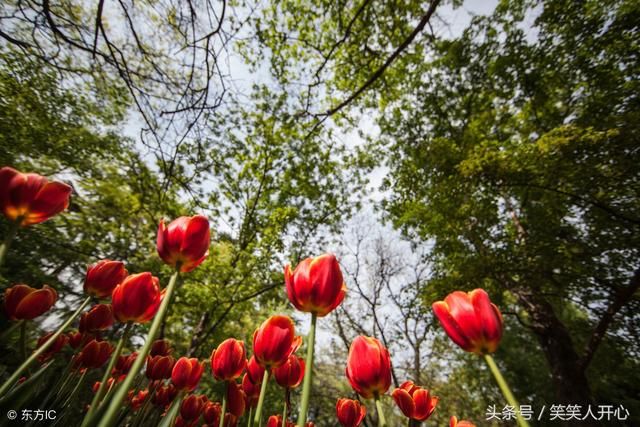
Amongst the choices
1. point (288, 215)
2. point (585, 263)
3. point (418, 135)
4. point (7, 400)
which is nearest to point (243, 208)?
point (288, 215)

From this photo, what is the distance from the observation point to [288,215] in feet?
17.6

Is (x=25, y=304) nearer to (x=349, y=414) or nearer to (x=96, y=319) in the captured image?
(x=96, y=319)

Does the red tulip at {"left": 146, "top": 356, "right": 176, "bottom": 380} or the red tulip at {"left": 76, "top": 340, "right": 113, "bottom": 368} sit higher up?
the red tulip at {"left": 76, "top": 340, "right": 113, "bottom": 368}

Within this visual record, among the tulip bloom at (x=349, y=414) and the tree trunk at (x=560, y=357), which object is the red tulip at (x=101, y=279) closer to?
the tulip bloom at (x=349, y=414)

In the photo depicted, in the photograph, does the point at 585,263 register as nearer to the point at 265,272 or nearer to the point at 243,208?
the point at 265,272

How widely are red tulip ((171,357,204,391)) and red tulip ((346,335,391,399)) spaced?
2.17ft

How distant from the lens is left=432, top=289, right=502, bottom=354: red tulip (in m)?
0.62

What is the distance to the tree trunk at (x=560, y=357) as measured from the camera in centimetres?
486

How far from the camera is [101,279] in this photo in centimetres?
95

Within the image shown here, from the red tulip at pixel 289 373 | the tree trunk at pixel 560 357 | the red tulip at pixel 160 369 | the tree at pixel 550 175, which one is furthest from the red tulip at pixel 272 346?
the tree trunk at pixel 560 357

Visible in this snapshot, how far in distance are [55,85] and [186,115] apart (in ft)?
6.19

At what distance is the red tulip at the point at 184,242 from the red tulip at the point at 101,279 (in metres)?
0.41

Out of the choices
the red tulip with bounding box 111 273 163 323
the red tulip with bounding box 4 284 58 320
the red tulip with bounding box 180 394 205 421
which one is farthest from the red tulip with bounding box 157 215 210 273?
the red tulip with bounding box 180 394 205 421

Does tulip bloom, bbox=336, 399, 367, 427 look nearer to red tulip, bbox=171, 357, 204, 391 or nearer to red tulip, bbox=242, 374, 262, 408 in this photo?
red tulip, bbox=242, 374, 262, 408
